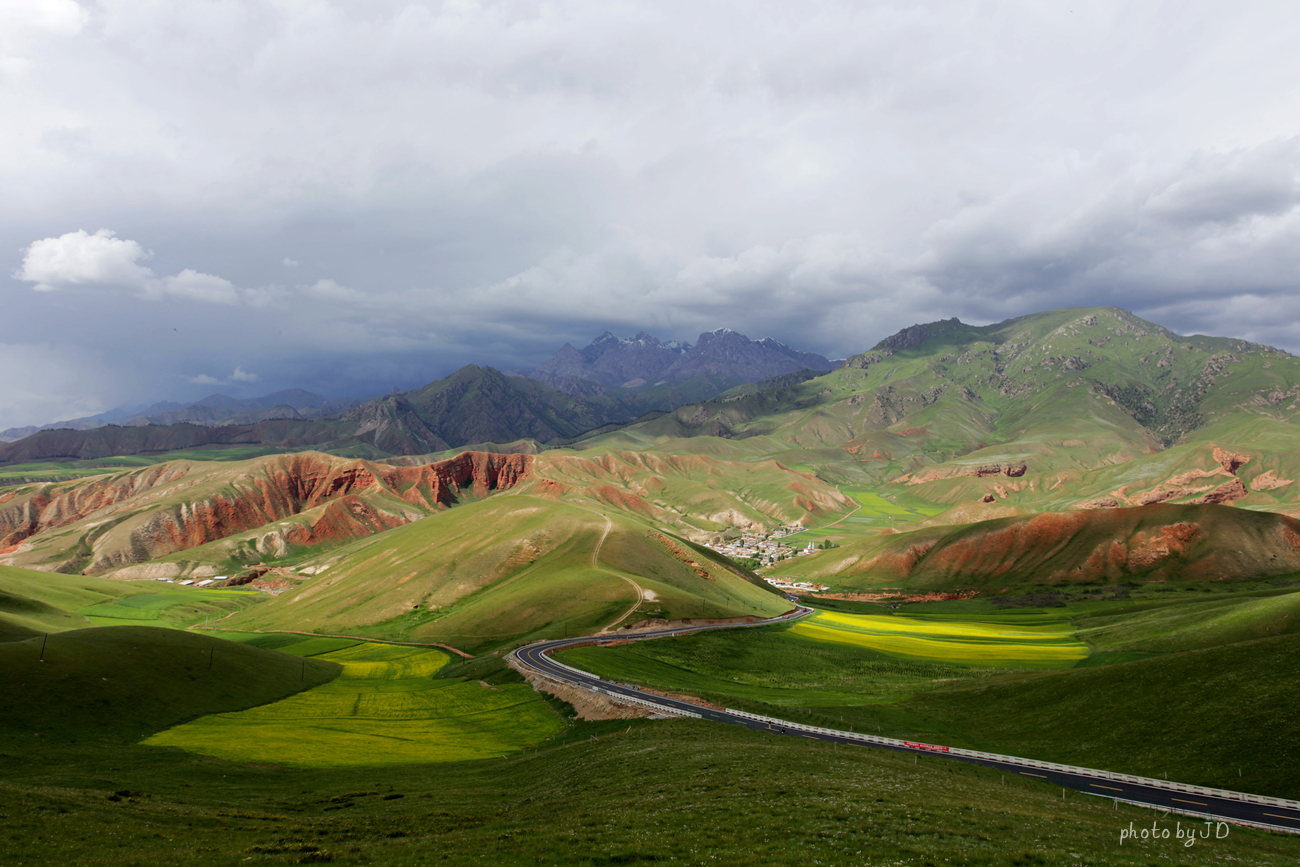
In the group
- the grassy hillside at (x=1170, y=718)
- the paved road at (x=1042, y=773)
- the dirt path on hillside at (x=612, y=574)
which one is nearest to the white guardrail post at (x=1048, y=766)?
the paved road at (x=1042, y=773)

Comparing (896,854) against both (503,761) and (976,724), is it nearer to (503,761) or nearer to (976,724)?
(503,761)

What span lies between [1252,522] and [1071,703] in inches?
7703

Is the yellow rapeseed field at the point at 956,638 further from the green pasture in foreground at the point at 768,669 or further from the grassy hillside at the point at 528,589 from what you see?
the grassy hillside at the point at 528,589

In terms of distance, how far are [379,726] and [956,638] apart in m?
121

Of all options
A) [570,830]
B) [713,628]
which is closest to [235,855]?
[570,830]

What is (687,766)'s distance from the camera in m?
39.5

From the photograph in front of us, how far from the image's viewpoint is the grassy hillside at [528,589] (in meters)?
130

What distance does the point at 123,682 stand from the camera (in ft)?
223

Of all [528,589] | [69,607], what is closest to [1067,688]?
[528,589]

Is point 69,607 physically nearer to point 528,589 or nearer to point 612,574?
point 528,589

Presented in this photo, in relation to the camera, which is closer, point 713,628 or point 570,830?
point 570,830

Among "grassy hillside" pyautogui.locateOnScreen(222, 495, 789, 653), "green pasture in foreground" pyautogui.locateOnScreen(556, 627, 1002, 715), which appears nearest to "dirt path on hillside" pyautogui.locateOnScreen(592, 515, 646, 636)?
"grassy hillside" pyautogui.locateOnScreen(222, 495, 789, 653)

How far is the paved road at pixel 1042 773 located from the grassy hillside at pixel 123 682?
40.0 metres

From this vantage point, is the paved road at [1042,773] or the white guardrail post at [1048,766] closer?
the paved road at [1042,773]
